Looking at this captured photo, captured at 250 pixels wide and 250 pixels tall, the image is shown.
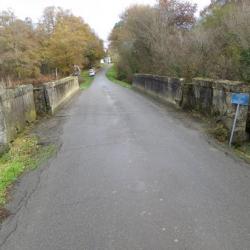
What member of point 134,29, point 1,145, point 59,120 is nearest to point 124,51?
point 134,29

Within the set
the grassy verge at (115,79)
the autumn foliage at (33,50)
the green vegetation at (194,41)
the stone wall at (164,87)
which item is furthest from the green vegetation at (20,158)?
the grassy verge at (115,79)

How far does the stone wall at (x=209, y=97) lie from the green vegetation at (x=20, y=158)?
490 centimetres

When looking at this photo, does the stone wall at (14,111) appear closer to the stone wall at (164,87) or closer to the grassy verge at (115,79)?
the stone wall at (164,87)

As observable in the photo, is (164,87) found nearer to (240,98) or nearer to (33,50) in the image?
(240,98)

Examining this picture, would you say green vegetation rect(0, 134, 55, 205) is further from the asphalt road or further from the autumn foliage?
the autumn foliage

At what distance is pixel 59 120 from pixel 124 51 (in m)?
27.8

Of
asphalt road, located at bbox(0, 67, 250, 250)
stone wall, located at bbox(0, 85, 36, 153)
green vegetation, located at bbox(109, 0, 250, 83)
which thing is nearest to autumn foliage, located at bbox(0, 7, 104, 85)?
green vegetation, located at bbox(109, 0, 250, 83)

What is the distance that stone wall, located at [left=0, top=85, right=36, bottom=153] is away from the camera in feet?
25.8

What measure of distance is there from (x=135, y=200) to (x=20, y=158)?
11.3 feet

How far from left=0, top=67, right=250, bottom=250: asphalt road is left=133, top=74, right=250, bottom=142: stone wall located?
1272mm

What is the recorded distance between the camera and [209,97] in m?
11.1

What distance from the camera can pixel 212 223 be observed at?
407 cm

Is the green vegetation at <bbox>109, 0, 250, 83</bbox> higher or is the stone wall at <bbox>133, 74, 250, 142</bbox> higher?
the green vegetation at <bbox>109, 0, 250, 83</bbox>

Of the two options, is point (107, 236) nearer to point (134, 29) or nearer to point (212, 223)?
point (212, 223)
